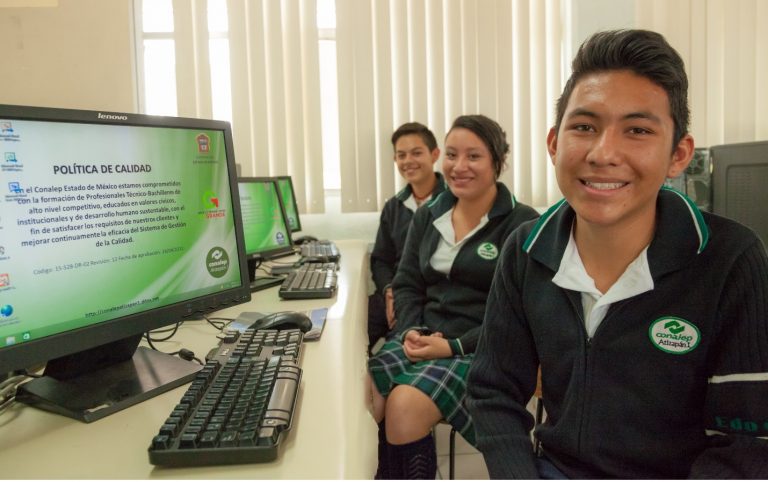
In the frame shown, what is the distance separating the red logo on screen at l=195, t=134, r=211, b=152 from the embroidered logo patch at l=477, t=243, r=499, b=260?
1.09 metres

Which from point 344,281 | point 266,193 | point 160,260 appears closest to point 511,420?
point 160,260

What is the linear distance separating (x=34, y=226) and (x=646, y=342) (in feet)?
3.22

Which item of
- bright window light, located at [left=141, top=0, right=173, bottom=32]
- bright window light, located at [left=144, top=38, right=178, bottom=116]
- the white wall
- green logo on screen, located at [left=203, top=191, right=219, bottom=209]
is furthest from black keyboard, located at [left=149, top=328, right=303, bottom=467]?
bright window light, located at [left=141, top=0, right=173, bottom=32]

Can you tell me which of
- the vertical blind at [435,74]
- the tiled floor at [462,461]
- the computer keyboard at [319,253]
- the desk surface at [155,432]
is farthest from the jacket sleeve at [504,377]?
the vertical blind at [435,74]

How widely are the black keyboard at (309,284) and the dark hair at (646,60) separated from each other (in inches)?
37.6

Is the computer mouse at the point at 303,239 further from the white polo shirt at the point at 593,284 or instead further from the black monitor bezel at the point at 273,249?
the white polo shirt at the point at 593,284

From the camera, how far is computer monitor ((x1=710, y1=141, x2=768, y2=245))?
1.34 meters

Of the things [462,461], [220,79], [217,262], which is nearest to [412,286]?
[462,461]

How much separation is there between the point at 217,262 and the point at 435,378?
0.86 meters

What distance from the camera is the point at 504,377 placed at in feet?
3.41

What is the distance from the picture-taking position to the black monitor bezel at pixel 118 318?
0.73 meters

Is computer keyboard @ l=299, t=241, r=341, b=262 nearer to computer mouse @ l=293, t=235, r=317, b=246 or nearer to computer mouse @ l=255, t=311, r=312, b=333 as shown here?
computer mouse @ l=293, t=235, r=317, b=246

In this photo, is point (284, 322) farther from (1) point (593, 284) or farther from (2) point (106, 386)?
(1) point (593, 284)

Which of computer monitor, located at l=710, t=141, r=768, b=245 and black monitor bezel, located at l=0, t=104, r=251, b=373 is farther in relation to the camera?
computer monitor, located at l=710, t=141, r=768, b=245
